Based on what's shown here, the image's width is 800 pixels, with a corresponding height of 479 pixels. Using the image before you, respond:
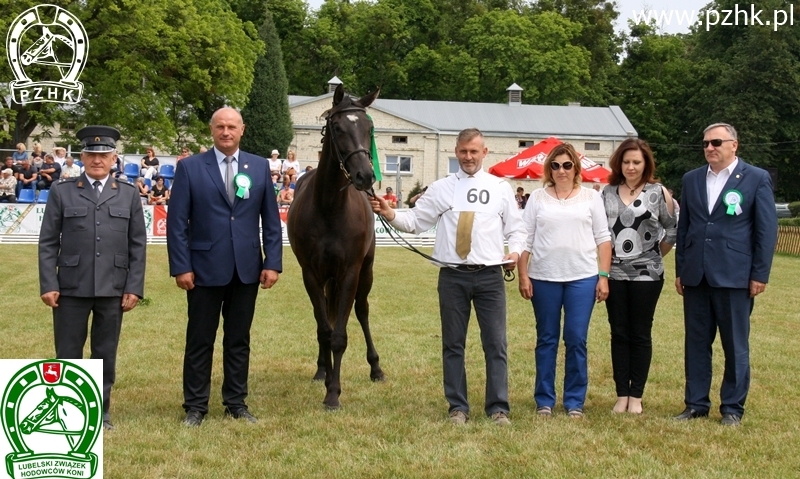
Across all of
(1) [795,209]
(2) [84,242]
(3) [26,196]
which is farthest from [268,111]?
(2) [84,242]

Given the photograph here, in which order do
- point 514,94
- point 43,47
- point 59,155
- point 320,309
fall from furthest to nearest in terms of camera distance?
point 514,94, point 43,47, point 59,155, point 320,309

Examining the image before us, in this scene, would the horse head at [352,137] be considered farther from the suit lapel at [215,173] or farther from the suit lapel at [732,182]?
the suit lapel at [732,182]

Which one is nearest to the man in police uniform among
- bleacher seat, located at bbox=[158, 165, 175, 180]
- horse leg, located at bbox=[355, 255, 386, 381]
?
horse leg, located at bbox=[355, 255, 386, 381]

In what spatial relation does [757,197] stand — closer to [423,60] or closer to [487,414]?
[487,414]

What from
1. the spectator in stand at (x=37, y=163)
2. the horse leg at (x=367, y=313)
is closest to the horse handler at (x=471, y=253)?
the horse leg at (x=367, y=313)

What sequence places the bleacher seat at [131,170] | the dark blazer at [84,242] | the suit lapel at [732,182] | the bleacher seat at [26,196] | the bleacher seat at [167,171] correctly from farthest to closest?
1. the bleacher seat at [167,171]
2. the bleacher seat at [131,170]
3. the bleacher seat at [26,196]
4. the suit lapel at [732,182]
5. the dark blazer at [84,242]

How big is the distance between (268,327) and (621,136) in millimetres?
49263

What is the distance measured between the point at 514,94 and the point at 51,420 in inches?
2238

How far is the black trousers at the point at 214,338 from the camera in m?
6.04

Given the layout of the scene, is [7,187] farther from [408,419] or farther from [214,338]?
[408,419]

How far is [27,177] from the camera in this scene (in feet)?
77.1

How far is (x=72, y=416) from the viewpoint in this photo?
11.5ft

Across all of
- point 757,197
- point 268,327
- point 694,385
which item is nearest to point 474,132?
point 757,197

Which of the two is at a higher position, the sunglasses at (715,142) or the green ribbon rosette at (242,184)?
the sunglasses at (715,142)
